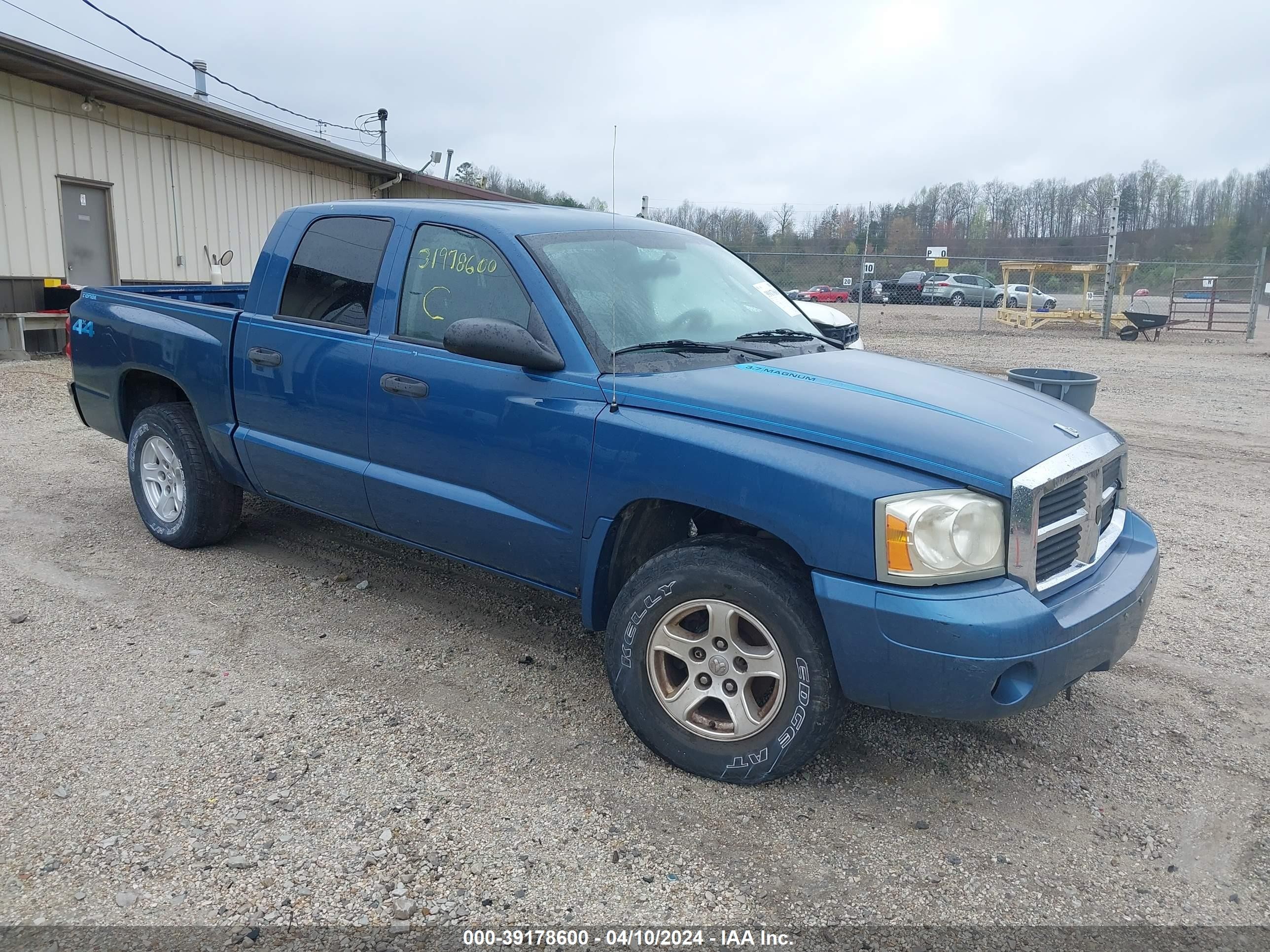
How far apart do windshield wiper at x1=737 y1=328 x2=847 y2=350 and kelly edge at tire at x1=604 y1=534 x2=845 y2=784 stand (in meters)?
1.11

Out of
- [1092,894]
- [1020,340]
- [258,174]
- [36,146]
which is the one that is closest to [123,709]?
[1092,894]

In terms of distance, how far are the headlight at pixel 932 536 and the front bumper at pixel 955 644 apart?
47 mm

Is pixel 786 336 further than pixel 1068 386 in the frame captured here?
No

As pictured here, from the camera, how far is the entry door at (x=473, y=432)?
333 centimetres

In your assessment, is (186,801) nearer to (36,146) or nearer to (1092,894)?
(1092,894)

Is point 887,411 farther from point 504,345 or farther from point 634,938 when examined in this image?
point 634,938

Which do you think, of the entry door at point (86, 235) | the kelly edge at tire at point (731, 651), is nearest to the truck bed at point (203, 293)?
the kelly edge at tire at point (731, 651)

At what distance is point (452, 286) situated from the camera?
12.5 ft

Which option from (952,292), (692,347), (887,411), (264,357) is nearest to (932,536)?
(887,411)

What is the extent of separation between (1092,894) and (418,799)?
1970 mm

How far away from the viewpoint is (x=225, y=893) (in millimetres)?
2486

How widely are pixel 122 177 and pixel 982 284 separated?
2987 cm

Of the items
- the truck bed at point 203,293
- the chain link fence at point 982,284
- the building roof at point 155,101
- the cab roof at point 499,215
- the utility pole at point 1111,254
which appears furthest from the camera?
the chain link fence at point 982,284

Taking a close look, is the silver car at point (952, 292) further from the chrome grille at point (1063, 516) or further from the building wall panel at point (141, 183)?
the chrome grille at point (1063, 516)
